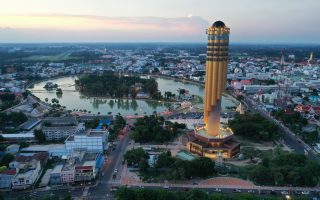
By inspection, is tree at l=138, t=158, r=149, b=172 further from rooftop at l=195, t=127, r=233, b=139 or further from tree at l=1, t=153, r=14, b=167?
tree at l=1, t=153, r=14, b=167

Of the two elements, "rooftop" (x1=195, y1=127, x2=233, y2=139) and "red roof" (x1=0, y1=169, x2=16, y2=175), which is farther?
"rooftop" (x1=195, y1=127, x2=233, y2=139)

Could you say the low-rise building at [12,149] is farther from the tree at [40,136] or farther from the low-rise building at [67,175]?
the low-rise building at [67,175]

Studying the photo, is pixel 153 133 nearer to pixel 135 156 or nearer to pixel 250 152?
pixel 135 156

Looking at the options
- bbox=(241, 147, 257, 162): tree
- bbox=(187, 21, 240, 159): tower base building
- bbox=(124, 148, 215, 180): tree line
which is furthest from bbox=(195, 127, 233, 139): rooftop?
bbox=(124, 148, 215, 180): tree line

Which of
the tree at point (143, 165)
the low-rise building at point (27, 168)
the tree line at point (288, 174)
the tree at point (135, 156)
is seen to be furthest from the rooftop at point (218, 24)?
the low-rise building at point (27, 168)

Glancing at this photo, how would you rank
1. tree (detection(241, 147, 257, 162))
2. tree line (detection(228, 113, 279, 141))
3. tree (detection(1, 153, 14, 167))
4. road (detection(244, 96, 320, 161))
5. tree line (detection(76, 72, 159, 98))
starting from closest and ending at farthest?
tree (detection(1, 153, 14, 167)) → tree (detection(241, 147, 257, 162)) → road (detection(244, 96, 320, 161)) → tree line (detection(228, 113, 279, 141)) → tree line (detection(76, 72, 159, 98))

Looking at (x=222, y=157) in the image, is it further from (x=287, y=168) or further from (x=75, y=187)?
(x=75, y=187)

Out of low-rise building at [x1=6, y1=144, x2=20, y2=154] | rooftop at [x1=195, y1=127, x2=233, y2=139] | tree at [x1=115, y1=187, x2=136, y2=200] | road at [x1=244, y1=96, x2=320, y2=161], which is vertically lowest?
road at [x1=244, y1=96, x2=320, y2=161]

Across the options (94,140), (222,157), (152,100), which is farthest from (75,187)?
(152,100)

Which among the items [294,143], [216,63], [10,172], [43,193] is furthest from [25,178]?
[294,143]
